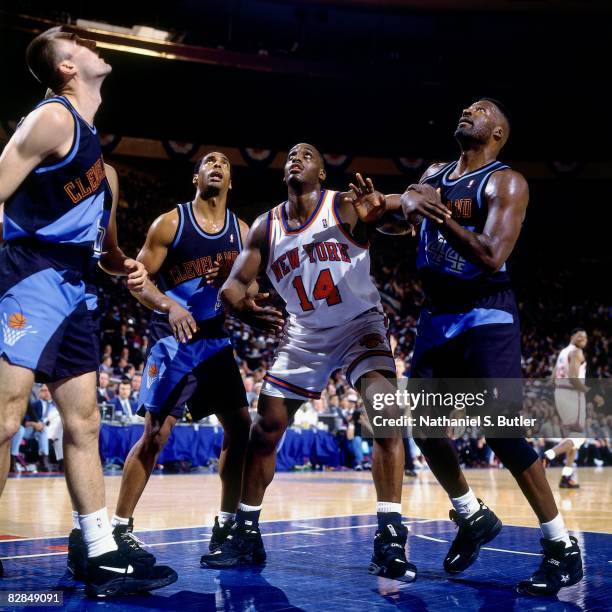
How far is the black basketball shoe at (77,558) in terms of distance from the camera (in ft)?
10.8

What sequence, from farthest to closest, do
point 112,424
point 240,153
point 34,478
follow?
point 240,153
point 112,424
point 34,478

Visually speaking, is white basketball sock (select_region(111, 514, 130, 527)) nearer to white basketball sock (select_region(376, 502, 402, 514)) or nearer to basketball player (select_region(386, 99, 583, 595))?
white basketball sock (select_region(376, 502, 402, 514))

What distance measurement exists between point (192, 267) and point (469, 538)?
2.01 meters

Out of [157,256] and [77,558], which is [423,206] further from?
[77,558]

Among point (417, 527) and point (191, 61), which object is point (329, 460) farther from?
point (191, 61)

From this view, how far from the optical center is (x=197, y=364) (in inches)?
158

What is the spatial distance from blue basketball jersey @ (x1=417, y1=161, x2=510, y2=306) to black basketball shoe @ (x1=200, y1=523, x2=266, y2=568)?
145cm

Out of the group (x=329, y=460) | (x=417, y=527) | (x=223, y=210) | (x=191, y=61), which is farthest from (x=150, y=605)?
(x=191, y=61)

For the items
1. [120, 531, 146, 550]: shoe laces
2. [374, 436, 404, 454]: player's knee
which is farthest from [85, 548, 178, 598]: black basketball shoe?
[374, 436, 404, 454]: player's knee

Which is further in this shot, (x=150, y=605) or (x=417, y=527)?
→ (x=417, y=527)

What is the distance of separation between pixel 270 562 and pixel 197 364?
1.07 metres

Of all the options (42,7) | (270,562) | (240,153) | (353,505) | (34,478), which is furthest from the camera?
(240,153)

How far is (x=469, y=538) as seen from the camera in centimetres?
354

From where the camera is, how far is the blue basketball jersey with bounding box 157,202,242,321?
13.7ft
